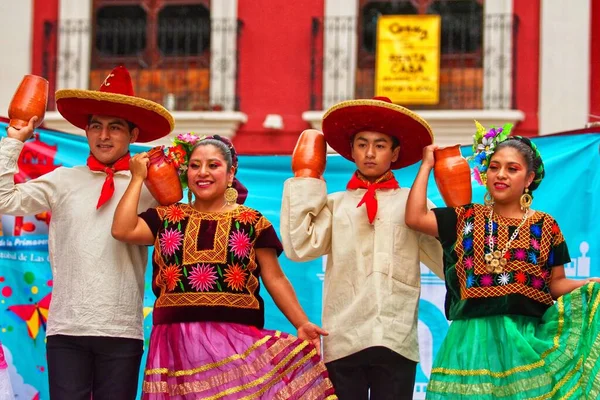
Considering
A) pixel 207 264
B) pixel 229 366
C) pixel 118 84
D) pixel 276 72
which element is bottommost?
pixel 229 366

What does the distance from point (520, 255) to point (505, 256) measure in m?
0.05

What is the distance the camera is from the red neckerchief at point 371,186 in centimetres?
404

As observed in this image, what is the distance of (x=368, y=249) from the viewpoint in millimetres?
4035

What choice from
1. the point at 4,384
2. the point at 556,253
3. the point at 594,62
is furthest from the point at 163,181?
the point at 594,62

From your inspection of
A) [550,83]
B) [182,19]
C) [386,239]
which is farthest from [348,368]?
[182,19]

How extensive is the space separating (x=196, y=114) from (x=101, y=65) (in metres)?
1.27

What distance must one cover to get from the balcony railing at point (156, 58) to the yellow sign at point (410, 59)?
149cm

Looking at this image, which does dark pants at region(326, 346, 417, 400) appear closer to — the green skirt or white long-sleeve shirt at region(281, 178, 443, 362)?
white long-sleeve shirt at region(281, 178, 443, 362)

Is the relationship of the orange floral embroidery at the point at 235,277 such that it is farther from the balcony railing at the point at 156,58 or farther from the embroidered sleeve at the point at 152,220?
the balcony railing at the point at 156,58

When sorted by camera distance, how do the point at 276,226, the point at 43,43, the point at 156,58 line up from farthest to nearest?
the point at 43,43
the point at 156,58
the point at 276,226

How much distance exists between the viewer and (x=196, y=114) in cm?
1084

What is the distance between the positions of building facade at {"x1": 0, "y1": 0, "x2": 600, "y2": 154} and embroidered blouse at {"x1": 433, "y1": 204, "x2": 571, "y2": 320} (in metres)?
6.62

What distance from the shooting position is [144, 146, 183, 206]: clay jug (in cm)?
414

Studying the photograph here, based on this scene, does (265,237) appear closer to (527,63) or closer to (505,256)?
(505,256)
